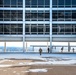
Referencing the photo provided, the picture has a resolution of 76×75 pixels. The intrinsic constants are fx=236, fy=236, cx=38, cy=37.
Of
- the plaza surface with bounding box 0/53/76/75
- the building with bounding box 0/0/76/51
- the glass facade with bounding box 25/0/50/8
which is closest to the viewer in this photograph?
the plaza surface with bounding box 0/53/76/75

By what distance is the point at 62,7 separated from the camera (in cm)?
4959

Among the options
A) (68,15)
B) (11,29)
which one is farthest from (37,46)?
(68,15)

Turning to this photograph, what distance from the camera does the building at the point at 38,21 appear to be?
49.6 m

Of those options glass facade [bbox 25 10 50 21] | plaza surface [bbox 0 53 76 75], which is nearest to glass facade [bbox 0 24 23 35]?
glass facade [bbox 25 10 50 21]

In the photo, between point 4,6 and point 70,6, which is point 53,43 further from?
point 4,6

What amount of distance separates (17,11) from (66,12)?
33.8ft

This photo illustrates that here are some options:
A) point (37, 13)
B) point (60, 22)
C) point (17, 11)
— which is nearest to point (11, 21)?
point (17, 11)

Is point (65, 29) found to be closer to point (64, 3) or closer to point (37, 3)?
point (64, 3)

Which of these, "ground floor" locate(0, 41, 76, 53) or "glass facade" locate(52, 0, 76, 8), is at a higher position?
"glass facade" locate(52, 0, 76, 8)

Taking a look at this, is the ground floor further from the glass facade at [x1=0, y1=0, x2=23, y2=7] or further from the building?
the glass facade at [x1=0, y1=0, x2=23, y2=7]

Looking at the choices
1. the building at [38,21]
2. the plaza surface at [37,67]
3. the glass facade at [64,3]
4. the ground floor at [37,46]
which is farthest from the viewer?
the ground floor at [37,46]

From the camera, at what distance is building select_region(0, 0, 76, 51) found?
1953 inches

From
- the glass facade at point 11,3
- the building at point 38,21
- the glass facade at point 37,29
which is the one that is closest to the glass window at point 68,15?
the building at point 38,21

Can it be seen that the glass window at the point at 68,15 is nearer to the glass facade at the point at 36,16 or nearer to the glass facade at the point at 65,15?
the glass facade at the point at 65,15
